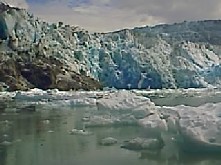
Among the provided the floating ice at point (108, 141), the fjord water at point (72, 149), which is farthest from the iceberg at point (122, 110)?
the floating ice at point (108, 141)

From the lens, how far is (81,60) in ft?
165

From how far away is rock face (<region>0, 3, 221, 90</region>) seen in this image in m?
46.6

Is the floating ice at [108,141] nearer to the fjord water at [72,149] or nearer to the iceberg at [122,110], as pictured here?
the fjord water at [72,149]

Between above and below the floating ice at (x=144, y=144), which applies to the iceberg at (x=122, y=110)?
above

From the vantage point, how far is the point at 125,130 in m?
13.9

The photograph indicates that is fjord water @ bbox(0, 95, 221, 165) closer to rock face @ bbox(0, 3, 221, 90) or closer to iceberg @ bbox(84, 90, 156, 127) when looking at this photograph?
iceberg @ bbox(84, 90, 156, 127)

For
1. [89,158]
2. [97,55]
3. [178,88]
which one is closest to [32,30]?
[97,55]

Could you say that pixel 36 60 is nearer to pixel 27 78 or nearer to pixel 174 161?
pixel 27 78

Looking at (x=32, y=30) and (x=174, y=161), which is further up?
(x=32, y=30)

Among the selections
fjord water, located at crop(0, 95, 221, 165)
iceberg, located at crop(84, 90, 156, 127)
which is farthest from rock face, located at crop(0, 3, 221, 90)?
fjord water, located at crop(0, 95, 221, 165)

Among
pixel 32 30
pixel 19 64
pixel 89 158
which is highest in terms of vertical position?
pixel 32 30

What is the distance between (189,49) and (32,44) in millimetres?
22209

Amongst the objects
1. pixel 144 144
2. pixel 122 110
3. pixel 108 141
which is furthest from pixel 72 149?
pixel 122 110

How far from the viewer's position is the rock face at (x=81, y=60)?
46562mm
